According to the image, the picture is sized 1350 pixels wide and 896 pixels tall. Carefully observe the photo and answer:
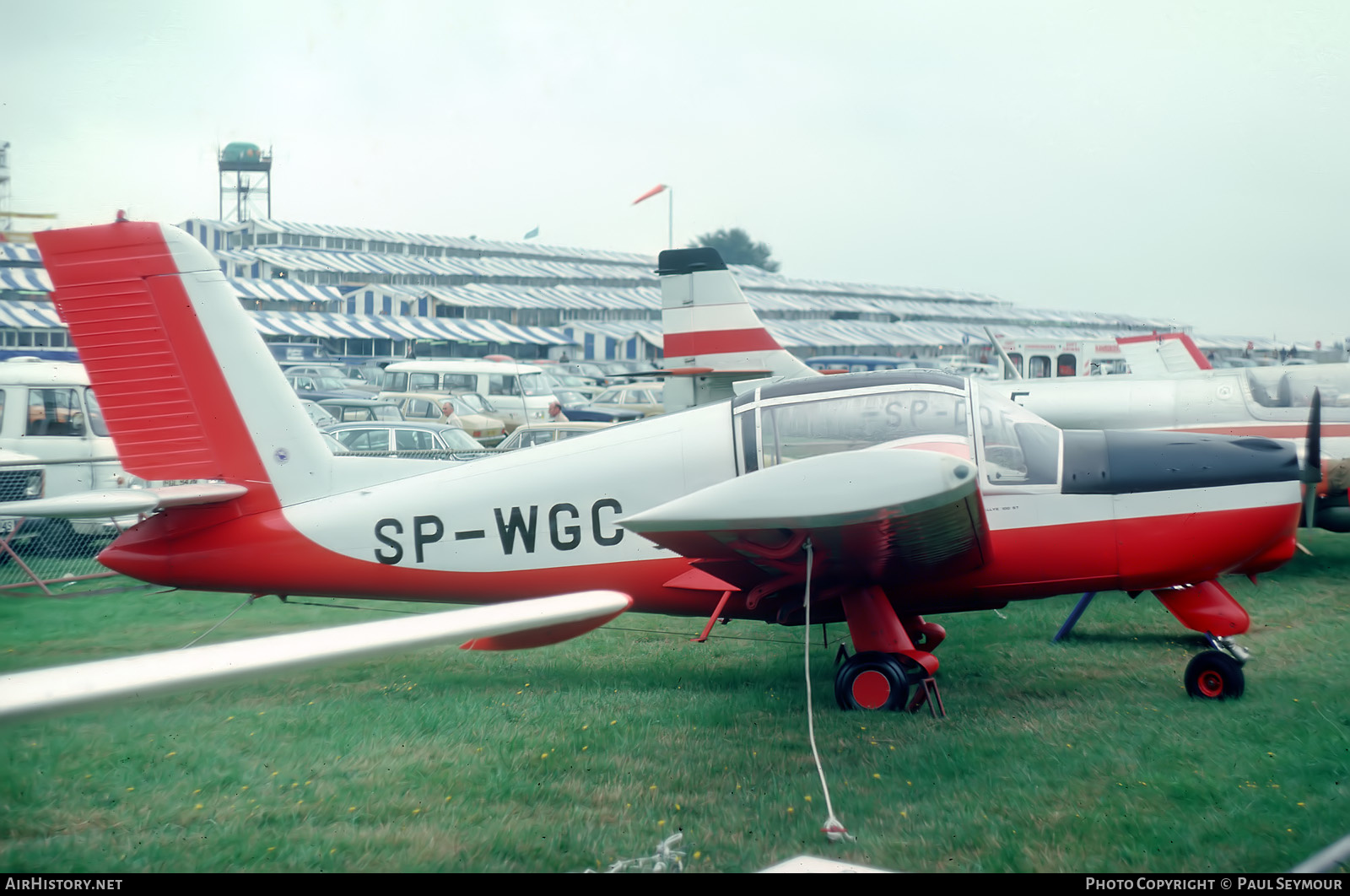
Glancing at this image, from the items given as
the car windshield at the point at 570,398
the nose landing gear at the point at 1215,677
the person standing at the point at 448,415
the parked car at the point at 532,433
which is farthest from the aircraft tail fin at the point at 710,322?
the car windshield at the point at 570,398

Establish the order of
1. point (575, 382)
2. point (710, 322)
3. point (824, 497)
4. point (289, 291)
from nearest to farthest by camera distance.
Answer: point (824, 497)
point (710, 322)
point (575, 382)
point (289, 291)

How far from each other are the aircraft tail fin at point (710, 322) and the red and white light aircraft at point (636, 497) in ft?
23.7

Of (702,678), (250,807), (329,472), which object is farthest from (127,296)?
(702,678)

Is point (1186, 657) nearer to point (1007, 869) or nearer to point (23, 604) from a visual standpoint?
point (1007, 869)

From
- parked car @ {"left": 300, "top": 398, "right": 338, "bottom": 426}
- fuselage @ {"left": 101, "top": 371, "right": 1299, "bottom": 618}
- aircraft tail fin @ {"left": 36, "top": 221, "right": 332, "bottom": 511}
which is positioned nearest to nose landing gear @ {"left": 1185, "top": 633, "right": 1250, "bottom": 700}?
fuselage @ {"left": 101, "top": 371, "right": 1299, "bottom": 618}

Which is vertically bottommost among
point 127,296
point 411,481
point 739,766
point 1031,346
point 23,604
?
point 739,766

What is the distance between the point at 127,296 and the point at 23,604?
212 cm

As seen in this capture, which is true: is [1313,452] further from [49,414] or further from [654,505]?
[49,414]

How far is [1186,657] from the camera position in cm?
639

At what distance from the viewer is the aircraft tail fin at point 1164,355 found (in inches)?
750

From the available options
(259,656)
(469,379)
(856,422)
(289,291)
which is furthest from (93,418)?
(289,291)

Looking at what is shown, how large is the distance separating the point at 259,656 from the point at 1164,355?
67.9 feet

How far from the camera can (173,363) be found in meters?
5.52

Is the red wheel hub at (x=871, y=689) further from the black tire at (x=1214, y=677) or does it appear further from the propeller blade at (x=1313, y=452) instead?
the propeller blade at (x=1313, y=452)
